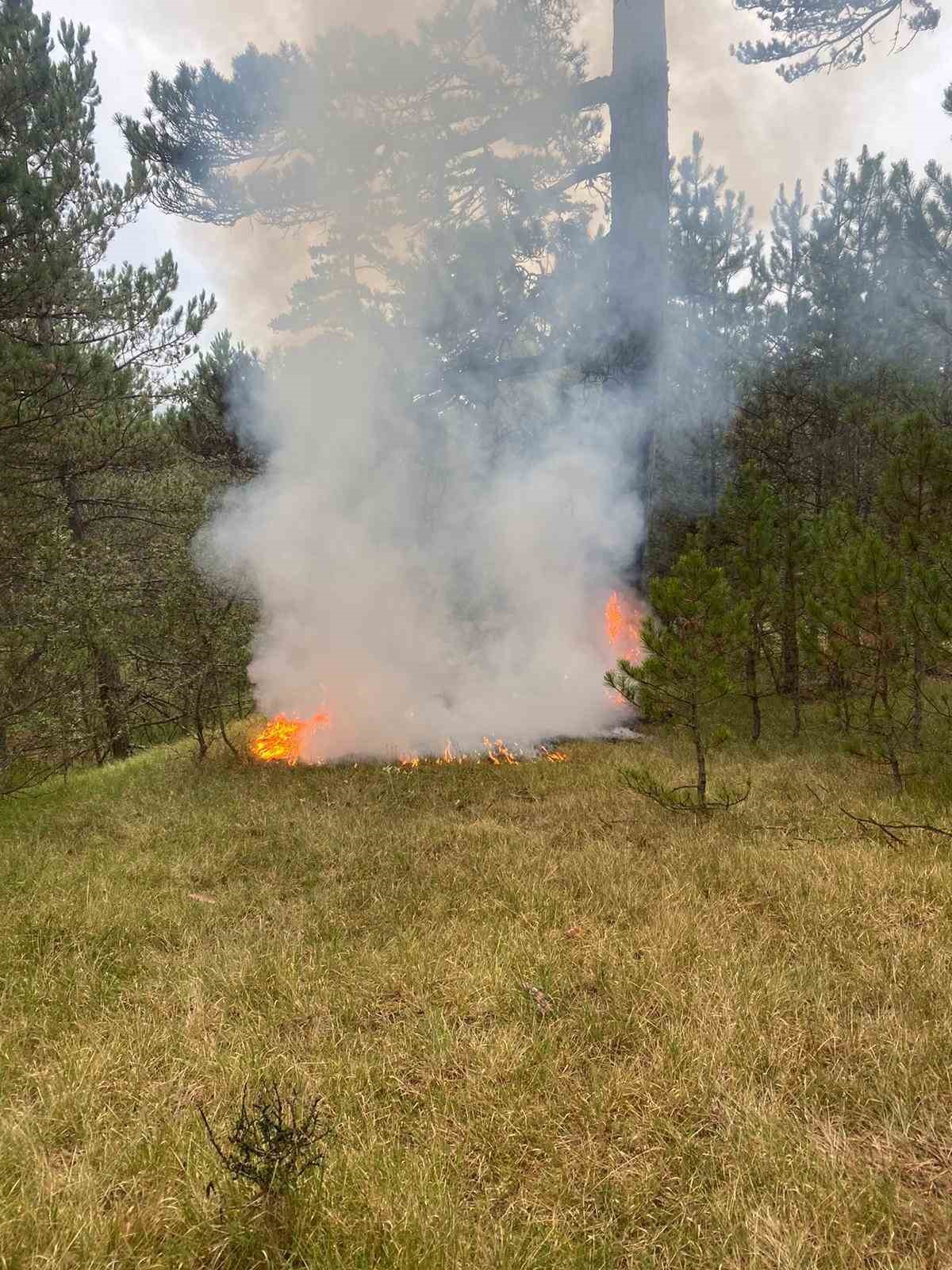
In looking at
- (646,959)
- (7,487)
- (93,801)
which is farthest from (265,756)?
(646,959)

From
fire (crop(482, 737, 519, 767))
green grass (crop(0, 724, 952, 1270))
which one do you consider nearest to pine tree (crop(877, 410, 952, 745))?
green grass (crop(0, 724, 952, 1270))

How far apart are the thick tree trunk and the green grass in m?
8.21

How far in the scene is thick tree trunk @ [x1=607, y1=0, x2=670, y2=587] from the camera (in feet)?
35.1

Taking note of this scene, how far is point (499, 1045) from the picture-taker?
8.90 ft

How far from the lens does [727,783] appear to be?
21.9ft

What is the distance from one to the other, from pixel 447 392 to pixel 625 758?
8261 millimetres

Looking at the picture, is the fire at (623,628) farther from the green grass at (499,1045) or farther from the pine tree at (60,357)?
the pine tree at (60,357)

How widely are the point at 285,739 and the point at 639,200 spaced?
34.4ft

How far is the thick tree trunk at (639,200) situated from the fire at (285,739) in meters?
6.65

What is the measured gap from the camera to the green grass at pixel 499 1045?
1902mm

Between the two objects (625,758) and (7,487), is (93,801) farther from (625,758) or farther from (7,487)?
(625,758)

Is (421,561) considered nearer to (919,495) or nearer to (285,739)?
(285,739)

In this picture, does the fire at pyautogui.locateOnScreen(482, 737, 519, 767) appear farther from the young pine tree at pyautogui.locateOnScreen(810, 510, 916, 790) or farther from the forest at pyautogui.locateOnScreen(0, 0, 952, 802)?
the young pine tree at pyautogui.locateOnScreen(810, 510, 916, 790)

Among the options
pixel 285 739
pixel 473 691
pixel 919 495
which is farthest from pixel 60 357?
pixel 919 495
